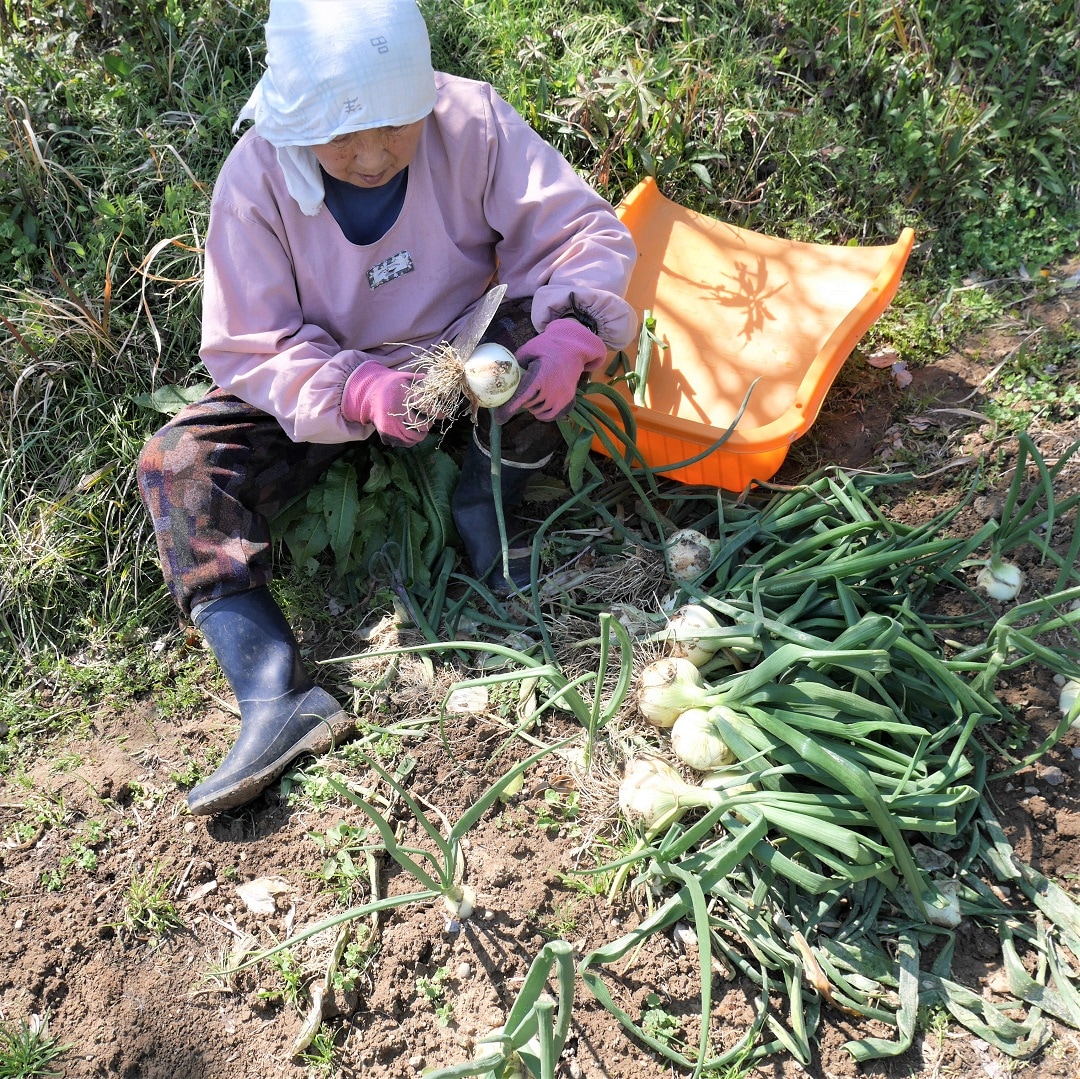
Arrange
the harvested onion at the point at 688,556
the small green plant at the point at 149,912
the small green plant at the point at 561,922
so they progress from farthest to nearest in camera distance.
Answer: the harvested onion at the point at 688,556 → the small green plant at the point at 149,912 → the small green plant at the point at 561,922

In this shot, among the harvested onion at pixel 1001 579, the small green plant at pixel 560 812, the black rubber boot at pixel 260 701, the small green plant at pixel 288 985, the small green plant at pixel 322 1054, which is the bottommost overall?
the small green plant at pixel 322 1054

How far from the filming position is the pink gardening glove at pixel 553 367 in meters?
1.87

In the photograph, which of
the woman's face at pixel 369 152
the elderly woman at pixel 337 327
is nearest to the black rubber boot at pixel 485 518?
the elderly woman at pixel 337 327

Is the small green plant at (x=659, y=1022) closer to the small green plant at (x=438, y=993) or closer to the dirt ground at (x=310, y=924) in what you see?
the dirt ground at (x=310, y=924)

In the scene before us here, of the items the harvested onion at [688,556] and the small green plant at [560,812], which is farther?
the harvested onion at [688,556]

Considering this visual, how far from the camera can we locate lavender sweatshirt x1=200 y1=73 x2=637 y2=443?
A: 1.91 meters

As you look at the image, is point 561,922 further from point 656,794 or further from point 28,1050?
point 28,1050

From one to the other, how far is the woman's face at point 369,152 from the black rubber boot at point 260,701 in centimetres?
87

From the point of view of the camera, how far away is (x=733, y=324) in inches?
97.7

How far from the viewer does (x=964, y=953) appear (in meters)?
1.62

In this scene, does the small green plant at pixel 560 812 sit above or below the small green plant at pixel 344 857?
above

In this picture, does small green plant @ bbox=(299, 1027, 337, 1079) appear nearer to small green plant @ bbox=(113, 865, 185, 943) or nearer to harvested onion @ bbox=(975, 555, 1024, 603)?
small green plant @ bbox=(113, 865, 185, 943)

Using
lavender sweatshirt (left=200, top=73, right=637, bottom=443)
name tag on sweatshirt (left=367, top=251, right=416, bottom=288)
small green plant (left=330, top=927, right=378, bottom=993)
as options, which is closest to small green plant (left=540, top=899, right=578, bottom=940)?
small green plant (left=330, top=927, right=378, bottom=993)

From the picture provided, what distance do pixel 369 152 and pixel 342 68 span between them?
0.52ft
